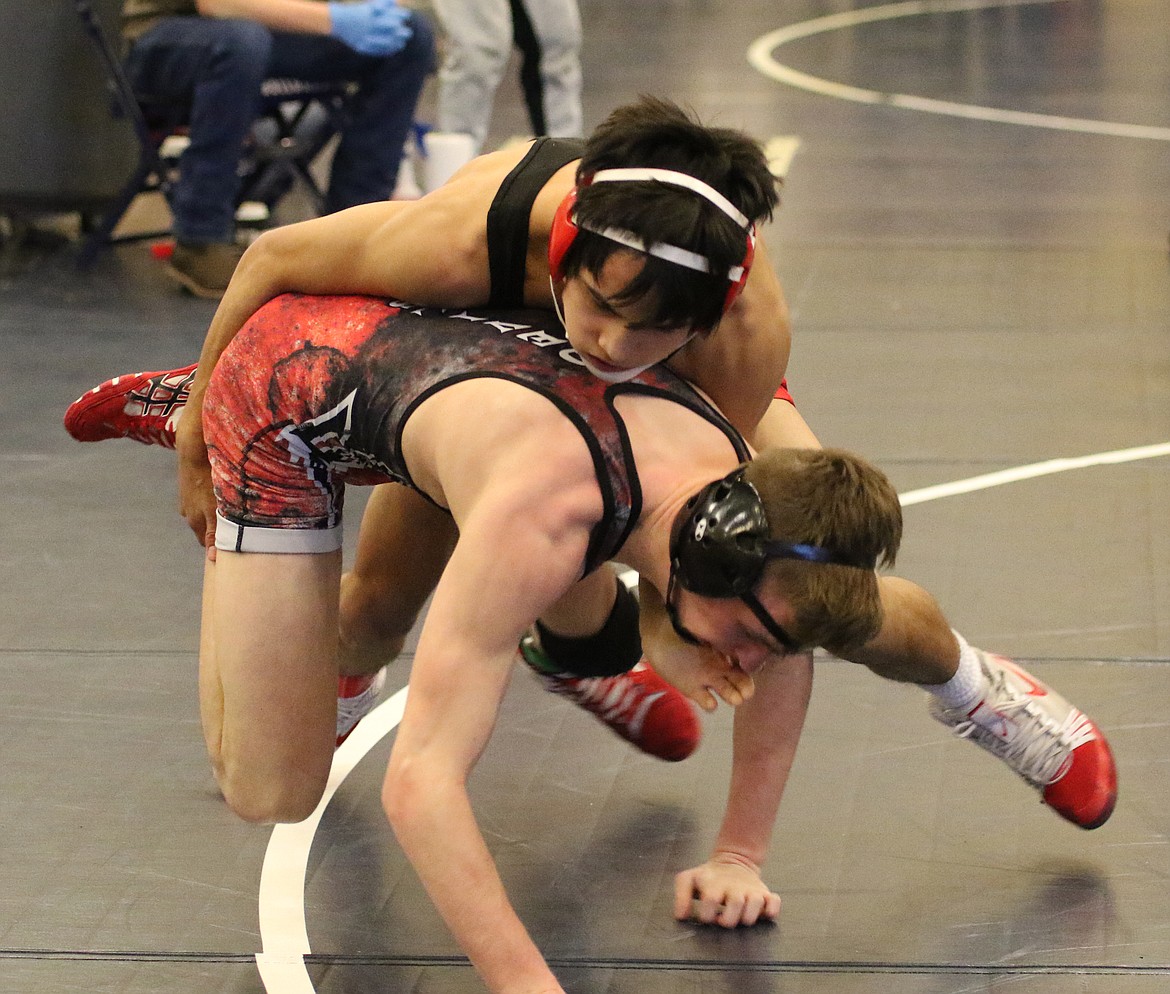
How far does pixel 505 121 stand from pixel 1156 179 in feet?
9.43

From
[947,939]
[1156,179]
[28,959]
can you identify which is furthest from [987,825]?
[1156,179]

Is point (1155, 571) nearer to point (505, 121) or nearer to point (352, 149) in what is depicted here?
point (352, 149)

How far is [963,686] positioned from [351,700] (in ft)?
2.98

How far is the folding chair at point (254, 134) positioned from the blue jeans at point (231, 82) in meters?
0.06

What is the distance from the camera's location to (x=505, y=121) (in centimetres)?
803

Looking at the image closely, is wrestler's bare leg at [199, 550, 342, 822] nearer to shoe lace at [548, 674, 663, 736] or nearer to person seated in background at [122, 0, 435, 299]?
shoe lace at [548, 674, 663, 736]

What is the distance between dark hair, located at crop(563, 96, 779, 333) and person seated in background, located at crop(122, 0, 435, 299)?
139 inches

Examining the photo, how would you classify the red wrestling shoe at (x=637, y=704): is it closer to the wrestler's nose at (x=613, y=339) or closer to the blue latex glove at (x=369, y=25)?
the wrestler's nose at (x=613, y=339)

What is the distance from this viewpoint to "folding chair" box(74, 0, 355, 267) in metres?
5.43

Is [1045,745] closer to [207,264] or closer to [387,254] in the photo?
[387,254]

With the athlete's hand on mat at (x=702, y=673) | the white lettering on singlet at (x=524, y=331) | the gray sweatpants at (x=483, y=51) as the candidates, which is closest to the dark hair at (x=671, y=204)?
the white lettering on singlet at (x=524, y=331)

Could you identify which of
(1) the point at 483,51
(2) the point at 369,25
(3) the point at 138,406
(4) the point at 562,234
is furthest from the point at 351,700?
(1) the point at 483,51

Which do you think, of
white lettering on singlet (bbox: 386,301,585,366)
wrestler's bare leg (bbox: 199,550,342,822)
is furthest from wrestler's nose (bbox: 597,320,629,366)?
wrestler's bare leg (bbox: 199,550,342,822)

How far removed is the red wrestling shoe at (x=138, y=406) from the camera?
2.66 metres
